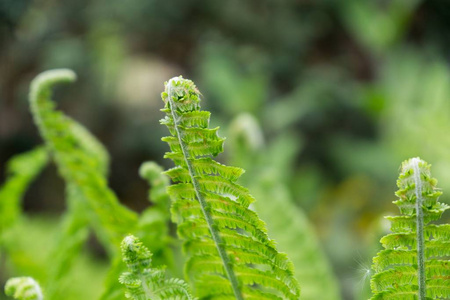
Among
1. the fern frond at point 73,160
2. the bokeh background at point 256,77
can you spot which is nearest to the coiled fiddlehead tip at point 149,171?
the fern frond at point 73,160

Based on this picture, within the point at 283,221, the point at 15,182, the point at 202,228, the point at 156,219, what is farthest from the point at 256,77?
the point at 202,228

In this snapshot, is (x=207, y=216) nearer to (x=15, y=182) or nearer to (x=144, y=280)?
(x=144, y=280)

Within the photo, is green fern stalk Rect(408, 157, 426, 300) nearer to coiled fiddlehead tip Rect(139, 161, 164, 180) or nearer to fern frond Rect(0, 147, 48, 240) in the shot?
coiled fiddlehead tip Rect(139, 161, 164, 180)

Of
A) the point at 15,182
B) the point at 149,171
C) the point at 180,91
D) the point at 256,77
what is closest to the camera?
the point at 180,91

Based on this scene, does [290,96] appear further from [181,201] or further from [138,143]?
[181,201]

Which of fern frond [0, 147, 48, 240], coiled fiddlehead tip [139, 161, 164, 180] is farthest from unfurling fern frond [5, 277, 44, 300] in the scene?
fern frond [0, 147, 48, 240]

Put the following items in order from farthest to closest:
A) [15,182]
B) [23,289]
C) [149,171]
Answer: [15,182] < [149,171] < [23,289]
